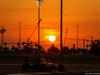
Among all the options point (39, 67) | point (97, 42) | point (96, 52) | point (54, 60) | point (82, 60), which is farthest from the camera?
point (97, 42)

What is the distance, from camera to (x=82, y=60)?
35.7 meters

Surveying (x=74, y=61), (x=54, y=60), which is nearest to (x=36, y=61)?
(x=54, y=60)

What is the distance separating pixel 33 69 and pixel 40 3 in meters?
14.7

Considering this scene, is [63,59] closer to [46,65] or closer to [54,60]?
[54,60]

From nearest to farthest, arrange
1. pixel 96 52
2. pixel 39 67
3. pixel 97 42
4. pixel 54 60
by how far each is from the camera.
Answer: pixel 39 67 < pixel 54 60 < pixel 96 52 < pixel 97 42

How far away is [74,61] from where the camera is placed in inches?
1352

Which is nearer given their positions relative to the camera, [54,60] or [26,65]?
[26,65]

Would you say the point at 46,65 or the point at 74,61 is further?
→ the point at 74,61

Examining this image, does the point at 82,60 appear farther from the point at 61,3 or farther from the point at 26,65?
the point at 26,65

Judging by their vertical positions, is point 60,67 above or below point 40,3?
below

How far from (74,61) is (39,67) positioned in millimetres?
14196

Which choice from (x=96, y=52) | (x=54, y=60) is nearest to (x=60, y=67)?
(x=54, y=60)

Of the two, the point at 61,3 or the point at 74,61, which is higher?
the point at 61,3

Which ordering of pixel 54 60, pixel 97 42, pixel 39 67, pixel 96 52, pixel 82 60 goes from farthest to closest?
pixel 97 42
pixel 96 52
pixel 82 60
pixel 54 60
pixel 39 67
